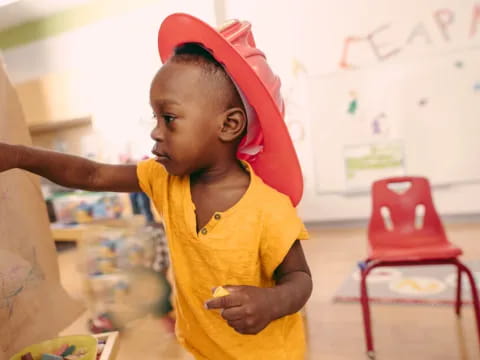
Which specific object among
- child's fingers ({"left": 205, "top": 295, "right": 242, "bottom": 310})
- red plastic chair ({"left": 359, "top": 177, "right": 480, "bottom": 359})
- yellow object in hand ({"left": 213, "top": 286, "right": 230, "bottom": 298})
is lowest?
red plastic chair ({"left": 359, "top": 177, "right": 480, "bottom": 359})

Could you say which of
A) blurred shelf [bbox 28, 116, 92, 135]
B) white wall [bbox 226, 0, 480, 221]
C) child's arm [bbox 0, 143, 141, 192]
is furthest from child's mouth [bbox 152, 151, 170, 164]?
blurred shelf [bbox 28, 116, 92, 135]

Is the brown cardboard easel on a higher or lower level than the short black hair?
lower

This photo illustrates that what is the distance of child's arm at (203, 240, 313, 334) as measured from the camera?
0.43 meters

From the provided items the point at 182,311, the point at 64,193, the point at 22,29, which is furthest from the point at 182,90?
the point at 22,29

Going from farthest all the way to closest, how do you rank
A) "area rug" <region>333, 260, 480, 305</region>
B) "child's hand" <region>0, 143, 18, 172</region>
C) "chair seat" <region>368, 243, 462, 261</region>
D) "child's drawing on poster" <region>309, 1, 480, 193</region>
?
"child's drawing on poster" <region>309, 1, 480, 193</region> → "area rug" <region>333, 260, 480, 305</region> → "chair seat" <region>368, 243, 462, 261</region> → "child's hand" <region>0, 143, 18, 172</region>

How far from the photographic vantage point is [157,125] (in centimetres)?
55

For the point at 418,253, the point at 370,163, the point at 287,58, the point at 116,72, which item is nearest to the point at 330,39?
the point at 287,58

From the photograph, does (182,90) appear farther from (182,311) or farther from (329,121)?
(329,121)

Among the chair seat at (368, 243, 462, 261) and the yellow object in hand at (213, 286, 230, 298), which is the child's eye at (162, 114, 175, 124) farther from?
the chair seat at (368, 243, 462, 261)

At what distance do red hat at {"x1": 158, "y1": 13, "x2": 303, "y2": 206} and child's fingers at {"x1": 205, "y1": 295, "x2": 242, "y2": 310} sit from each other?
23cm

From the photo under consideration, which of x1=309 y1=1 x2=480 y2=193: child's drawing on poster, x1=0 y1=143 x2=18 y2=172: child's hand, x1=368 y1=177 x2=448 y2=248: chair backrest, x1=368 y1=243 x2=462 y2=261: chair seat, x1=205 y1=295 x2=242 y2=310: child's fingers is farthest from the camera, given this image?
x1=309 y1=1 x2=480 y2=193: child's drawing on poster

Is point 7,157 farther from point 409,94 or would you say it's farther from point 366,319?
point 409,94

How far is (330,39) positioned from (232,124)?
2.63m

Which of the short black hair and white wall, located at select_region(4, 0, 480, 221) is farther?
white wall, located at select_region(4, 0, 480, 221)
